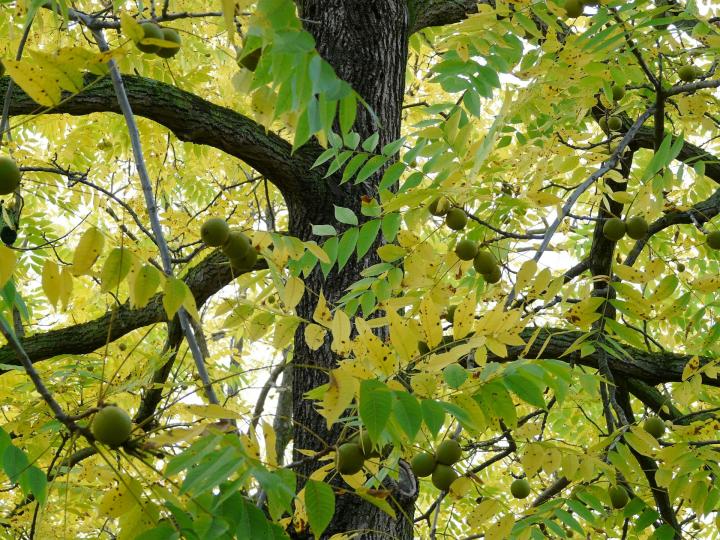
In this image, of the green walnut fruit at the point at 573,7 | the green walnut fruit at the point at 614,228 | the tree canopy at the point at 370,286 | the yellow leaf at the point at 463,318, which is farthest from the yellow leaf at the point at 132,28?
the green walnut fruit at the point at 573,7

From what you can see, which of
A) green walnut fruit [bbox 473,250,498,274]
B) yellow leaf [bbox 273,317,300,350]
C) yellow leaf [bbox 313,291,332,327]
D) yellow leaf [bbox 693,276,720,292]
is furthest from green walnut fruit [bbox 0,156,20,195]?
yellow leaf [bbox 693,276,720,292]

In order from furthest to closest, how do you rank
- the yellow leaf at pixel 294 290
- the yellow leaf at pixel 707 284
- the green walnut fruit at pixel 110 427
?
the yellow leaf at pixel 707 284 → the yellow leaf at pixel 294 290 → the green walnut fruit at pixel 110 427

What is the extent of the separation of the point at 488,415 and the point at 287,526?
4.00ft

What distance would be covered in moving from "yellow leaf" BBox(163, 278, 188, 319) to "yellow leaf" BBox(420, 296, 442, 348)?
21.5 inches

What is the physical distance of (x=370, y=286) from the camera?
272cm

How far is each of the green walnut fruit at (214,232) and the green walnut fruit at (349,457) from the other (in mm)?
558

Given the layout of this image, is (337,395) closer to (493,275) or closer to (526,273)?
(526,273)

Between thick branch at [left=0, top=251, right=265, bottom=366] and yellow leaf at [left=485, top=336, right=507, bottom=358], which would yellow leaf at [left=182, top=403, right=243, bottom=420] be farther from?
thick branch at [left=0, top=251, right=265, bottom=366]

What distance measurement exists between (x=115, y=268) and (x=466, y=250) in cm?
112

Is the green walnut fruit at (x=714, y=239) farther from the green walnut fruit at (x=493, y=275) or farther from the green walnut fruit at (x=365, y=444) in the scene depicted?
the green walnut fruit at (x=365, y=444)

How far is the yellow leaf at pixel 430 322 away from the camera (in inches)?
69.2

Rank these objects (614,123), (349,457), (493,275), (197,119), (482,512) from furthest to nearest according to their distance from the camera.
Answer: (614,123)
(197,119)
(493,275)
(482,512)
(349,457)

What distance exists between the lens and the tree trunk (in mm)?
3064

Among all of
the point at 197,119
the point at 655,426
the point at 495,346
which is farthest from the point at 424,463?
the point at 197,119
